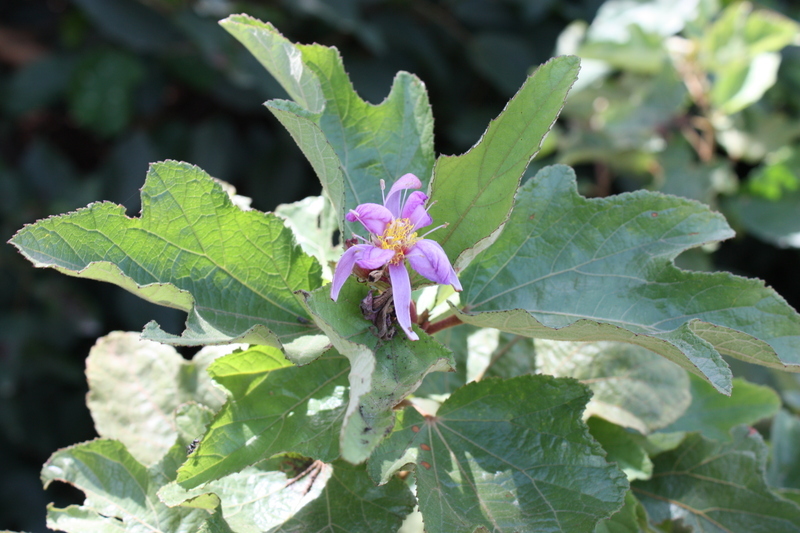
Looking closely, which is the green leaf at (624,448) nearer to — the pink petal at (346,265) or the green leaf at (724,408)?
the green leaf at (724,408)

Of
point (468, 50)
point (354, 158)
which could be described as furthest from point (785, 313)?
point (468, 50)

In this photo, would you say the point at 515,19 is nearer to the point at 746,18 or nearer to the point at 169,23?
the point at 746,18

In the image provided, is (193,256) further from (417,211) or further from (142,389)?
(142,389)

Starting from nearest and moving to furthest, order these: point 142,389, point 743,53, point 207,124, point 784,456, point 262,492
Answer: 1. point 262,492
2. point 142,389
3. point 784,456
4. point 743,53
5. point 207,124

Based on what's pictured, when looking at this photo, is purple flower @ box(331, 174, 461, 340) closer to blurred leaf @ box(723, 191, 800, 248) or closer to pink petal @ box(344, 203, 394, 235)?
pink petal @ box(344, 203, 394, 235)

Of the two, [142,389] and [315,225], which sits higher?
[315,225]

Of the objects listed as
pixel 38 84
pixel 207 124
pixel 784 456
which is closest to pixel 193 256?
pixel 784 456

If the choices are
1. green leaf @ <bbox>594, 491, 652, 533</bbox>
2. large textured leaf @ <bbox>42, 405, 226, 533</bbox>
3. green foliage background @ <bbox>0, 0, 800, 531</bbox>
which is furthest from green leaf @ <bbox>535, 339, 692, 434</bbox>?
green foliage background @ <bbox>0, 0, 800, 531</bbox>
